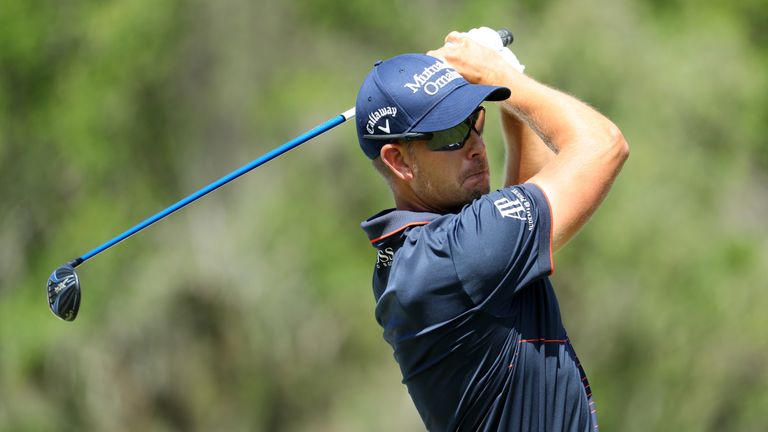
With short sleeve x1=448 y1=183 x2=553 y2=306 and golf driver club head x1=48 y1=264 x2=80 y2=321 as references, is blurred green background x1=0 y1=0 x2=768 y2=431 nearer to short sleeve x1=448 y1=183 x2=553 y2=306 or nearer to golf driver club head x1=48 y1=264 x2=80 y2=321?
golf driver club head x1=48 y1=264 x2=80 y2=321

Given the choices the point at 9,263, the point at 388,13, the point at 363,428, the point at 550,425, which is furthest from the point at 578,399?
the point at 388,13

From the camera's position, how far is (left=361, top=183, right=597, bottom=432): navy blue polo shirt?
288 centimetres

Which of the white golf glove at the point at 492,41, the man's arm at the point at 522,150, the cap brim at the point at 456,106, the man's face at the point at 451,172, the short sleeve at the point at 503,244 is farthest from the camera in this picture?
the man's arm at the point at 522,150

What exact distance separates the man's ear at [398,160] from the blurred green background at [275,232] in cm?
769

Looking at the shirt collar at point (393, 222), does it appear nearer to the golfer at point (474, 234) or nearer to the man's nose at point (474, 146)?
the golfer at point (474, 234)

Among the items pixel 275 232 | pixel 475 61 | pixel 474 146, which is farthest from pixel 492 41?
pixel 275 232

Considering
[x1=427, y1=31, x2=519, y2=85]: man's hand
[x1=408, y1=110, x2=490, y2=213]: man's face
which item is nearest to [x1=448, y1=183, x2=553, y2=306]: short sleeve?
[x1=408, y1=110, x2=490, y2=213]: man's face

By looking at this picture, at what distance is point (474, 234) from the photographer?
289 centimetres

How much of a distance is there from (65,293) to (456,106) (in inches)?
54.2

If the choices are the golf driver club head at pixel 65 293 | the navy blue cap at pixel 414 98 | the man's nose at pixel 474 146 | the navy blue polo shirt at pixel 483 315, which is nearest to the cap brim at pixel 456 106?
the navy blue cap at pixel 414 98

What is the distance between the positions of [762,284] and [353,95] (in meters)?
4.81

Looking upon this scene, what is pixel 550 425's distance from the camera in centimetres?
299

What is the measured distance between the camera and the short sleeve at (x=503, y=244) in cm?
286

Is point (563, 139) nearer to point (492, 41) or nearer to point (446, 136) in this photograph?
point (446, 136)
